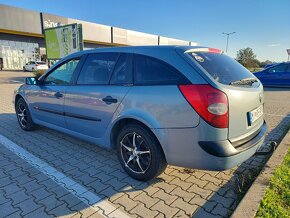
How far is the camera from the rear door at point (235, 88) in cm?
241

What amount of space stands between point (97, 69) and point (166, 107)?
145cm

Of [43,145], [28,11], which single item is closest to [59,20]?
[28,11]

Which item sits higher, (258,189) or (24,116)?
(24,116)

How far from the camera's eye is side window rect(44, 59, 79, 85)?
153 inches

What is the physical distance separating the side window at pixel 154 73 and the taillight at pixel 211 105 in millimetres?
241

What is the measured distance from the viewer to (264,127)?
126 inches

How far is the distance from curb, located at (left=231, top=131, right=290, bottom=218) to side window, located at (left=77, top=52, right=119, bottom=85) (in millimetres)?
2213

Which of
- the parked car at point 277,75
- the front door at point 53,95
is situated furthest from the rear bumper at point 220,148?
the parked car at point 277,75

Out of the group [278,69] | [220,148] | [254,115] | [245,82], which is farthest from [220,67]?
[278,69]

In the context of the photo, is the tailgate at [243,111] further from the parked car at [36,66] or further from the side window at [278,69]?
the parked car at [36,66]

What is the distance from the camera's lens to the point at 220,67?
2.75 metres

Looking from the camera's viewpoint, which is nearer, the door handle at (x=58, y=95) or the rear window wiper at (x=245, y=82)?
the rear window wiper at (x=245, y=82)

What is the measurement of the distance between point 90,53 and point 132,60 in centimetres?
97

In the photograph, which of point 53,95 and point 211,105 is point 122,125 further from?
point 53,95
